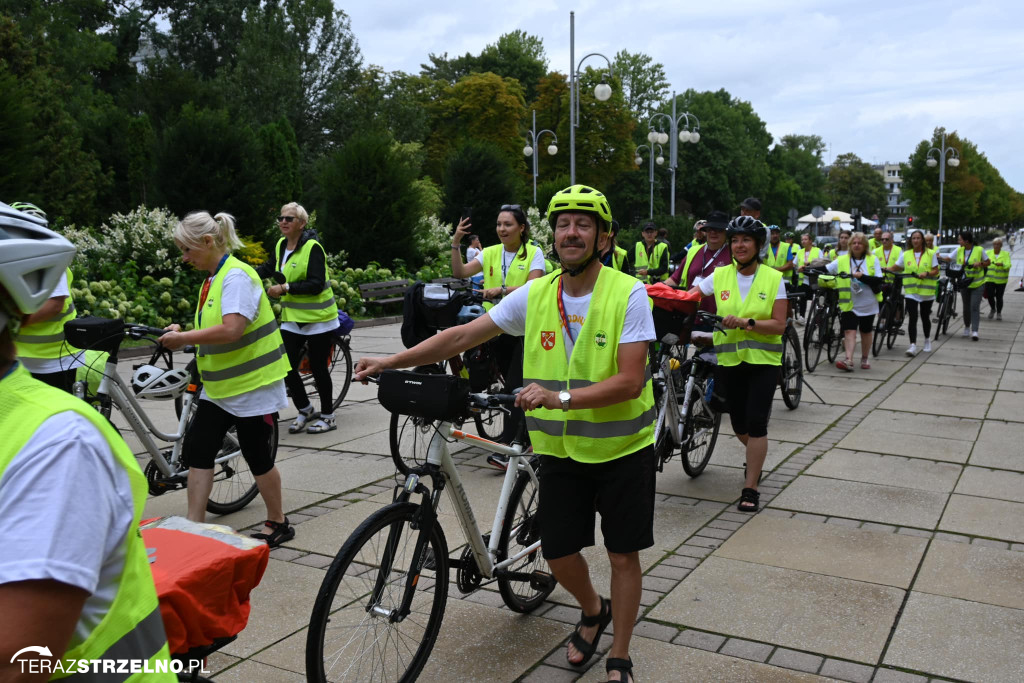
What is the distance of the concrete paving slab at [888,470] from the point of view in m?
6.67

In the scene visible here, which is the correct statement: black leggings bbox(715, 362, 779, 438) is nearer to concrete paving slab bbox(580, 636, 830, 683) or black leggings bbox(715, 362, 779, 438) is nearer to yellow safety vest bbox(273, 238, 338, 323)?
concrete paving slab bbox(580, 636, 830, 683)

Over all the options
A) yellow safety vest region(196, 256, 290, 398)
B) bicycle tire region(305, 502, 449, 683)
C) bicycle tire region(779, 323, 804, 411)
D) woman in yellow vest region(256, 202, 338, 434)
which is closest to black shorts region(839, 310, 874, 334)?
bicycle tire region(779, 323, 804, 411)

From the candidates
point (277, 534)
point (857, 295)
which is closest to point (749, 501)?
point (277, 534)

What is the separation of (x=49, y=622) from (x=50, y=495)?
0.17 metres

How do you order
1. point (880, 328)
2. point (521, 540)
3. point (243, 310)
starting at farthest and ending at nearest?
1. point (880, 328)
2. point (243, 310)
3. point (521, 540)

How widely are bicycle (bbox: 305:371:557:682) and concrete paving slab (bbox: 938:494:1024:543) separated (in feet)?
11.0

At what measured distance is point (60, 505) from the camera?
127cm

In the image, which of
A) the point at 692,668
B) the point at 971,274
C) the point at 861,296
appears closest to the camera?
the point at 692,668

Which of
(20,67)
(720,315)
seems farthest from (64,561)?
(20,67)

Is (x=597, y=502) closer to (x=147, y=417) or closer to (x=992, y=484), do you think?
(x=147, y=417)

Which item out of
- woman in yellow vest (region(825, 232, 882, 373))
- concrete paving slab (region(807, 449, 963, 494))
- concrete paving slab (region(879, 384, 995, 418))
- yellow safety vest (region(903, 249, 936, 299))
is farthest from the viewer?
yellow safety vest (region(903, 249, 936, 299))

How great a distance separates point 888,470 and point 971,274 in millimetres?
11493

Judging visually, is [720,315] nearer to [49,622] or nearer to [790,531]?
[790,531]

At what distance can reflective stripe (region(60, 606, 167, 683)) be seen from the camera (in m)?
1.40
